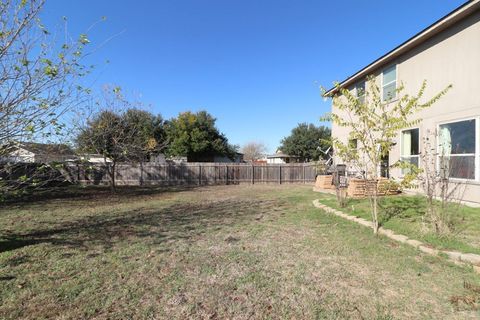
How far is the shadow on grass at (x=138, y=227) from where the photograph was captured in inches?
219

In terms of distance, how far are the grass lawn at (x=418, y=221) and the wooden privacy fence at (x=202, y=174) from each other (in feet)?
38.4

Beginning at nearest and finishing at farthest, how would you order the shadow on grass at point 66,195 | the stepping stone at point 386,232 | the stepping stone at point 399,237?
1. the stepping stone at point 399,237
2. the stepping stone at point 386,232
3. the shadow on grass at point 66,195

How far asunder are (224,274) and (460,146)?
785 centimetres

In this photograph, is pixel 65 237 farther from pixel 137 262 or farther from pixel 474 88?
pixel 474 88

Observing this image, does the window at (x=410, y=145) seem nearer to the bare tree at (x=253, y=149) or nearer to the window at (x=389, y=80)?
the window at (x=389, y=80)

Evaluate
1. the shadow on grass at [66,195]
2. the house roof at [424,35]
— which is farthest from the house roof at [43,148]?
the house roof at [424,35]

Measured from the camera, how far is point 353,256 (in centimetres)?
450

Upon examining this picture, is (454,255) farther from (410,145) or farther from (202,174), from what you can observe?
(202,174)

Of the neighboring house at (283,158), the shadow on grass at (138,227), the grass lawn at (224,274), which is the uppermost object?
the neighboring house at (283,158)

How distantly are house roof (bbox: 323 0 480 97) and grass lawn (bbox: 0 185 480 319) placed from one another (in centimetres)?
332

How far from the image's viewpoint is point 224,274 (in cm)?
390

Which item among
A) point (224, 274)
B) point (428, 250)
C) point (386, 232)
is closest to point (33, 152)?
point (224, 274)

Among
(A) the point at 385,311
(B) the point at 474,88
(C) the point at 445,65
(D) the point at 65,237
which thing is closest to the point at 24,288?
(D) the point at 65,237

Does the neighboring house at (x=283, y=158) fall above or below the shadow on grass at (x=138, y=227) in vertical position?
above
